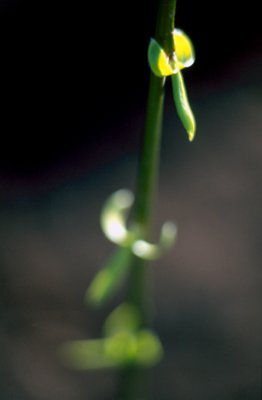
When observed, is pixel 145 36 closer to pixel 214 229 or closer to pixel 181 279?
pixel 214 229

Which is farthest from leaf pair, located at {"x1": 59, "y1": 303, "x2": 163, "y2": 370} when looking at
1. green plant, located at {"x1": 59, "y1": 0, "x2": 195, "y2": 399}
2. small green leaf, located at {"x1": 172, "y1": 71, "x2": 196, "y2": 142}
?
small green leaf, located at {"x1": 172, "y1": 71, "x2": 196, "y2": 142}

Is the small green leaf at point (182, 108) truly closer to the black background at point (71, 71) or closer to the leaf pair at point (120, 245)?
the leaf pair at point (120, 245)

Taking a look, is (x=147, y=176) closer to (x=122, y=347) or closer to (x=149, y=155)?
(x=149, y=155)

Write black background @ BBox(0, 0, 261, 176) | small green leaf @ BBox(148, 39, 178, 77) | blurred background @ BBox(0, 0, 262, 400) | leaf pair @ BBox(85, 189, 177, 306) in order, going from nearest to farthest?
small green leaf @ BBox(148, 39, 178, 77)
leaf pair @ BBox(85, 189, 177, 306)
blurred background @ BBox(0, 0, 262, 400)
black background @ BBox(0, 0, 261, 176)

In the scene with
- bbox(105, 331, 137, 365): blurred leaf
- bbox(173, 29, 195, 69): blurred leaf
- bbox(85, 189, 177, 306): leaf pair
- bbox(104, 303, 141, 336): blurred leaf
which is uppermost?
bbox(173, 29, 195, 69): blurred leaf

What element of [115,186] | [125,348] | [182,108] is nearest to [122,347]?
[125,348]

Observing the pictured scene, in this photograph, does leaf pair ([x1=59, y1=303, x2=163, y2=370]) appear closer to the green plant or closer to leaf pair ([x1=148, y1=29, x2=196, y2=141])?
the green plant

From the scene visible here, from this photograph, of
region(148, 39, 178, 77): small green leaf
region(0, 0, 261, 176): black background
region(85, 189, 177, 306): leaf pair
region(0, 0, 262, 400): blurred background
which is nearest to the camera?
region(148, 39, 178, 77): small green leaf

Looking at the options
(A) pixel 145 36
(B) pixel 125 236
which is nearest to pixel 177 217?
(A) pixel 145 36
